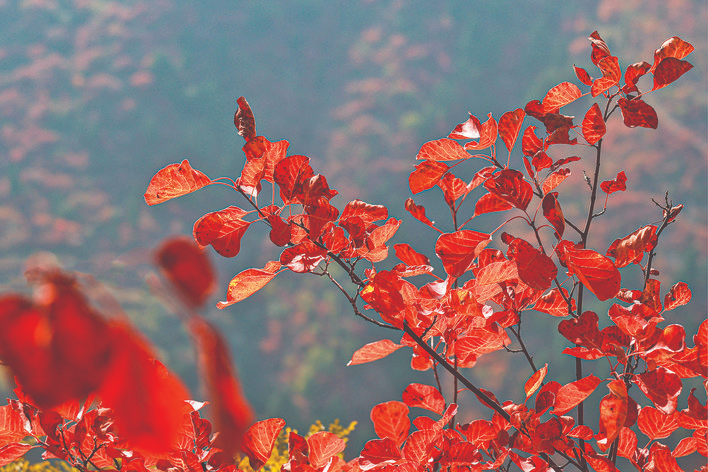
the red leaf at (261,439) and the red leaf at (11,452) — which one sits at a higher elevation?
the red leaf at (261,439)

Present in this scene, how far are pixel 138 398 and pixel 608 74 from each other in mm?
635

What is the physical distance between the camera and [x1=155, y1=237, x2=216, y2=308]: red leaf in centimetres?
22

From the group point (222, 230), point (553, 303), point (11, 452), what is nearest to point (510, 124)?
point (553, 303)

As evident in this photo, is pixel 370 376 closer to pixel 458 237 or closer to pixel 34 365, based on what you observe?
pixel 458 237

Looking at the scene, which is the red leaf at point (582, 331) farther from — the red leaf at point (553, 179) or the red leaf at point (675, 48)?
the red leaf at point (675, 48)

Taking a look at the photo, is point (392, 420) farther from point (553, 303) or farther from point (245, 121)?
point (245, 121)

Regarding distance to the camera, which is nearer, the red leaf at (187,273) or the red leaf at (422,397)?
the red leaf at (187,273)

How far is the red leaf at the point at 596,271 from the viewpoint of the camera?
0.54m

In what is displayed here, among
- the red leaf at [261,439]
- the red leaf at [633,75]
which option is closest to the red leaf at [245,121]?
the red leaf at [261,439]

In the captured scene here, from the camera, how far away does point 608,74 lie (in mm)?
637

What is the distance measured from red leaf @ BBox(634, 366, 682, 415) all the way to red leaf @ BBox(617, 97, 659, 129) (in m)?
0.29

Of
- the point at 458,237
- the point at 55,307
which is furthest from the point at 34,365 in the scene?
the point at 458,237

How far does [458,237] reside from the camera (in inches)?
22.1

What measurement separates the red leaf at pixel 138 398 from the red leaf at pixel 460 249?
381mm
